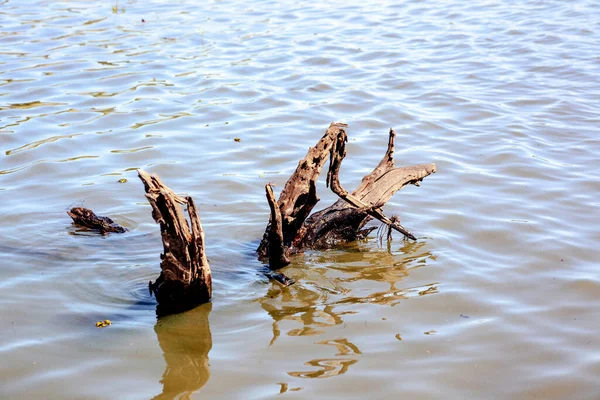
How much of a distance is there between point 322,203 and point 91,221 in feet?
7.45

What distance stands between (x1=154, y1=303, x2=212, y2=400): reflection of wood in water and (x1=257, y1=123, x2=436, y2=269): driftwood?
0.96 m

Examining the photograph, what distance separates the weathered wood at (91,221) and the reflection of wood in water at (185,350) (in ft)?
5.56

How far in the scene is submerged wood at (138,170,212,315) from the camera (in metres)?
4.39

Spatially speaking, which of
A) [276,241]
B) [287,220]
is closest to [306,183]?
[287,220]

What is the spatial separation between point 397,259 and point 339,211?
652mm

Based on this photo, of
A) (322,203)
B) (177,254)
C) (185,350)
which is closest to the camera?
(185,350)

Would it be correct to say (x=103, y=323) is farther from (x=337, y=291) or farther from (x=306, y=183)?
(x=306, y=183)

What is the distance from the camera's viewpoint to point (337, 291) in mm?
5277

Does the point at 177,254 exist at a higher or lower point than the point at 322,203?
higher

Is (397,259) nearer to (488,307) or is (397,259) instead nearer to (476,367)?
(488,307)

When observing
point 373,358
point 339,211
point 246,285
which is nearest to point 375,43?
point 339,211

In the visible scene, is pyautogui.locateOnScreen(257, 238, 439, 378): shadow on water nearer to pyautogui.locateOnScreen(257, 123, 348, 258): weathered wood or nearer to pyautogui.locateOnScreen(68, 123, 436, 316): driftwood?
pyautogui.locateOnScreen(68, 123, 436, 316): driftwood

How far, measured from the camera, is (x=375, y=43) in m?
13.4

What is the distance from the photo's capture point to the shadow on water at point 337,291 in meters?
4.48
